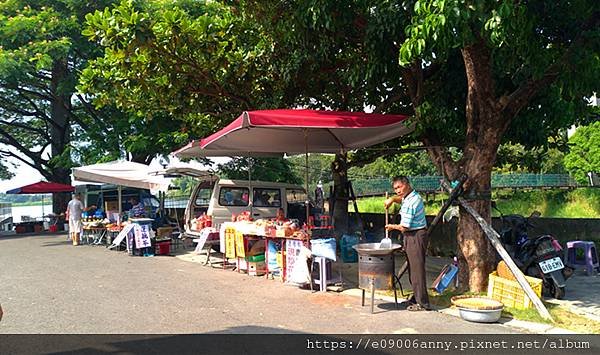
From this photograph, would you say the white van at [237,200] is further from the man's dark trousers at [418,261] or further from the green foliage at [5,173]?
the green foliage at [5,173]

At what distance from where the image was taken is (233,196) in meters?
12.3

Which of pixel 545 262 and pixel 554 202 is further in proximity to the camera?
pixel 554 202

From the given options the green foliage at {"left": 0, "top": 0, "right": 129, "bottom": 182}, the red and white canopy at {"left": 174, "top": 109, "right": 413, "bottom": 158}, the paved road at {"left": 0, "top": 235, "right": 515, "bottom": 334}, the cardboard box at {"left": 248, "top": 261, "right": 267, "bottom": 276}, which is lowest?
the paved road at {"left": 0, "top": 235, "right": 515, "bottom": 334}

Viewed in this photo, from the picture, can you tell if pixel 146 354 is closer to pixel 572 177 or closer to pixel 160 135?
pixel 160 135

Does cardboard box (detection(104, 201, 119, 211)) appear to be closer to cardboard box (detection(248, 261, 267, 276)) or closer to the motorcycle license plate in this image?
cardboard box (detection(248, 261, 267, 276))

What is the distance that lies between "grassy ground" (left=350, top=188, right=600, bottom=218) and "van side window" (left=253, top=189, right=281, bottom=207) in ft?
40.3

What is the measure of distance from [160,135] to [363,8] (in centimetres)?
1216

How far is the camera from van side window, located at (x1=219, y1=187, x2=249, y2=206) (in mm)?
12133

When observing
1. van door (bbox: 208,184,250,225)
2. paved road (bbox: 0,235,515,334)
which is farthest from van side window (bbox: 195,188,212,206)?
paved road (bbox: 0,235,515,334)

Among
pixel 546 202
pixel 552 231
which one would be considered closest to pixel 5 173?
pixel 552 231

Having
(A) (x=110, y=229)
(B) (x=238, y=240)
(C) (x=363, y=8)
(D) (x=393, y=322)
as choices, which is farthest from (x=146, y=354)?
(A) (x=110, y=229)

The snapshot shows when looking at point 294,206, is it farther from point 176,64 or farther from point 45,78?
point 45,78

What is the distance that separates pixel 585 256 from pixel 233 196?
7531 millimetres

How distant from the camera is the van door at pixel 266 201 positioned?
41.3ft
